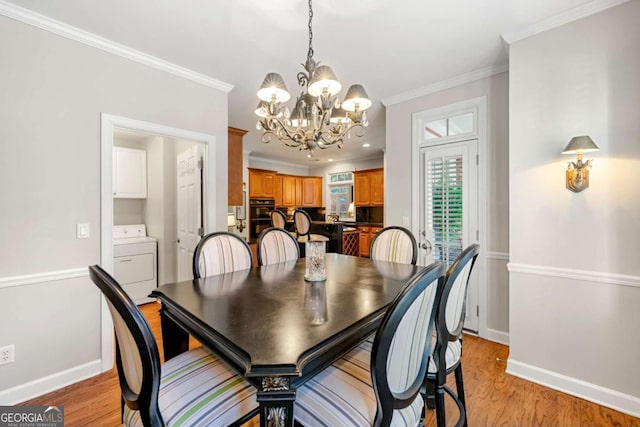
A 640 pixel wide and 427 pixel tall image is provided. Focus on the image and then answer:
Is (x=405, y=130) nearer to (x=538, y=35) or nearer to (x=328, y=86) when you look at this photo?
(x=538, y=35)

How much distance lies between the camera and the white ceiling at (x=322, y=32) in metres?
1.87

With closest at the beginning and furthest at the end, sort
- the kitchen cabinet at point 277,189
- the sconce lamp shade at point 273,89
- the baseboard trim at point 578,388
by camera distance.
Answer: the sconce lamp shade at point 273,89, the baseboard trim at point 578,388, the kitchen cabinet at point 277,189

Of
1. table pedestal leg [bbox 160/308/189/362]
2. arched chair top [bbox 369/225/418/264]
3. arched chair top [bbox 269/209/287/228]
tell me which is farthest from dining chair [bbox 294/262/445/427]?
arched chair top [bbox 269/209/287/228]

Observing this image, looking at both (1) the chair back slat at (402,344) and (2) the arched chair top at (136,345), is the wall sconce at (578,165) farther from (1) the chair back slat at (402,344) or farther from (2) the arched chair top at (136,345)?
(2) the arched chair top at (136,345)

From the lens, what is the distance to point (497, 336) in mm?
2717

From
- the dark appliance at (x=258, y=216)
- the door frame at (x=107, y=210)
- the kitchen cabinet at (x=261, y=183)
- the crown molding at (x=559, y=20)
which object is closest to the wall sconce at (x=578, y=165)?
the crown molding at (x=559, y=20)

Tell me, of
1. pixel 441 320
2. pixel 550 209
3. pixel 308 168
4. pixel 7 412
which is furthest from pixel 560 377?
pixel 308 168

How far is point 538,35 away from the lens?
2121mm

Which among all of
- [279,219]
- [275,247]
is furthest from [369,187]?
[275,247]

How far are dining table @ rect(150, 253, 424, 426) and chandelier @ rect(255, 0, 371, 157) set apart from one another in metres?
1.01

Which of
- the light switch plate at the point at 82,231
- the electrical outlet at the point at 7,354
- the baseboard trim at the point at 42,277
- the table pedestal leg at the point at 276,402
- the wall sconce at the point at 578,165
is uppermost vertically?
the wall sconce at the point at 578,165

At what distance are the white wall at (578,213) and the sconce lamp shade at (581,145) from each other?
0.14m

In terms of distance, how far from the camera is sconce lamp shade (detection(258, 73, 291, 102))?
1.65 meters

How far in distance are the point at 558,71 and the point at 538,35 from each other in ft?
1.12
